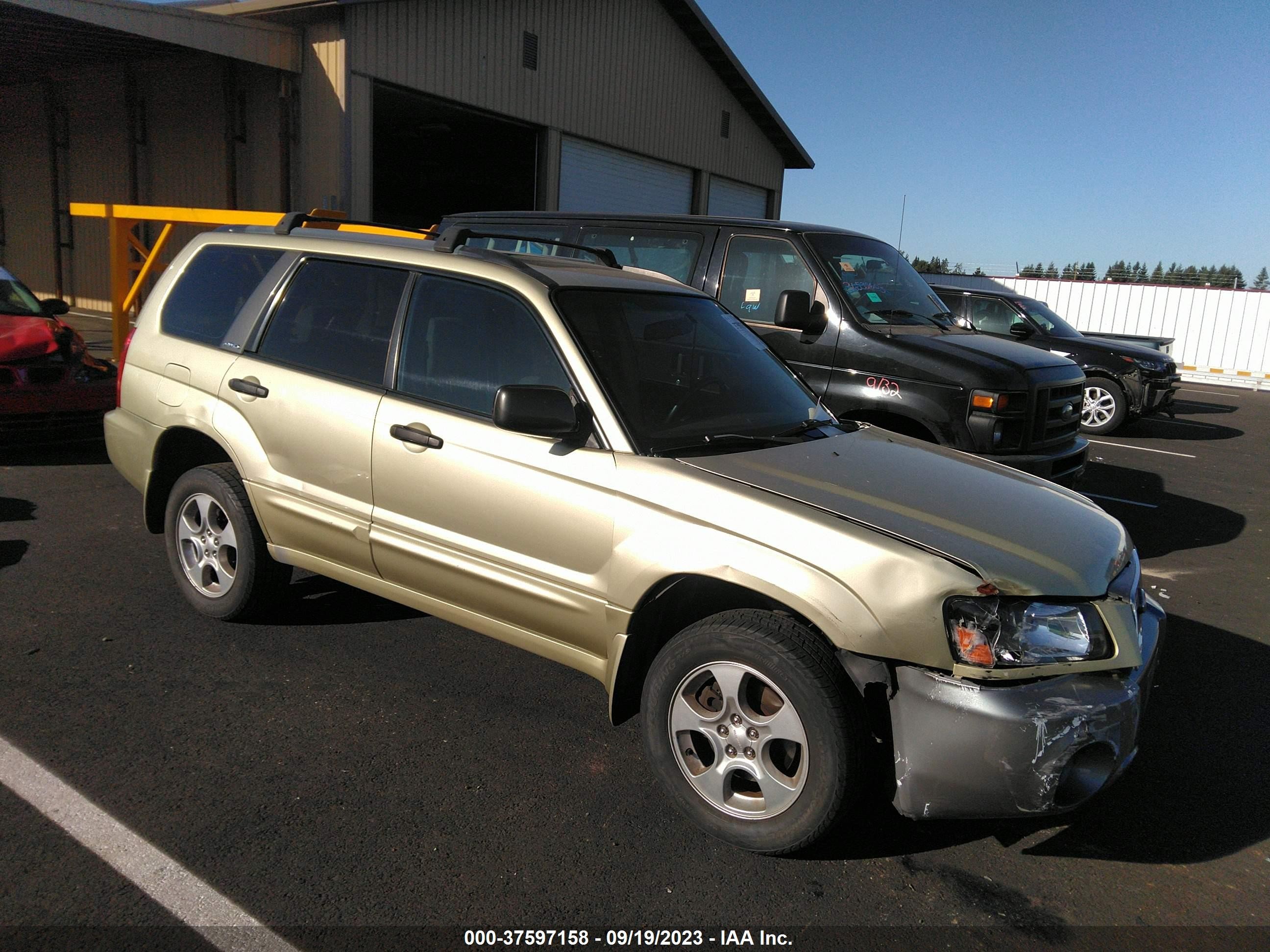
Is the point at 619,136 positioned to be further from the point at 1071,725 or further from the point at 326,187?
the point at 1071,725

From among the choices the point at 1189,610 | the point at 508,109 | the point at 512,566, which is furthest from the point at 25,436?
the point at 508,109

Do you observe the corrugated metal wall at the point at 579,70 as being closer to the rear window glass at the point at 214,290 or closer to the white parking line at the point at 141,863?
the rear window glass at the point at 214,290

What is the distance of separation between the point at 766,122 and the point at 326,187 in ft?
43.5

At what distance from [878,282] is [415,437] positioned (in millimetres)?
4190

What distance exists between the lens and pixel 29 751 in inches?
126

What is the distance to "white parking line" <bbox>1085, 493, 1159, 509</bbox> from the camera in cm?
822

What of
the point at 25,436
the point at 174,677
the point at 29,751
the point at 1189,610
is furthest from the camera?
the point at 25,436

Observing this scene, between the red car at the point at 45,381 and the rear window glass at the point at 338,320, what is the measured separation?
4271 mm


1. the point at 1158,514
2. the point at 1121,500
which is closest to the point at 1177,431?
the point at 1121,500

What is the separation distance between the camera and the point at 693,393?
A: 368 centimetres

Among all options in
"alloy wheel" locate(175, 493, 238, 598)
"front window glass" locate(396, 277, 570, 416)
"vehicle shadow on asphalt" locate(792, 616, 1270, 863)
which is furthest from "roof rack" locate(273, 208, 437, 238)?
"vehicle shadow on asphalt" locate(792, 616, 1270, 863)

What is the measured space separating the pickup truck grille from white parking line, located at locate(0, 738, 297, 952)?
5405 mm

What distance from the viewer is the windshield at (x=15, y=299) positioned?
780 centimetres

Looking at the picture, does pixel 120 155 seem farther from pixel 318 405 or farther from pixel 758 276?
pixel 318 405
